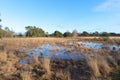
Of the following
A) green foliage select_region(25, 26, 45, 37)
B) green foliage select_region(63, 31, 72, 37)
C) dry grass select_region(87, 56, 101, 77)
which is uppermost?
green foliage select_region(25, 26, 45, 37)

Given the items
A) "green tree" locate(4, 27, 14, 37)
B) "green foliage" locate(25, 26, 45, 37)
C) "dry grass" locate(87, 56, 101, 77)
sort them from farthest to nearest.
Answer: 1. "green foliage" locate(25, 26, 45, 37)
2. "green tree" locate(4, 27, 14, 37)
3. "dry grass" locate(87, 56, 101, 77)

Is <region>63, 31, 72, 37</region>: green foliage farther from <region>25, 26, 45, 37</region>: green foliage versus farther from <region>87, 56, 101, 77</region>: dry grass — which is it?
<region>87, 56, 101, 77</region>: dry grass

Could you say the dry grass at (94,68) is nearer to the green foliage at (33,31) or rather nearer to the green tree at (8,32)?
the green tree at (8,32)

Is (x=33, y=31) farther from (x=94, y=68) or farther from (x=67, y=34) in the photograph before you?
(x=94, y=68)

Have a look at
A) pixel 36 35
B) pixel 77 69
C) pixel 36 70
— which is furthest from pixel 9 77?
pixel 36 35

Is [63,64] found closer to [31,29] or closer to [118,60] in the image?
[118,60]

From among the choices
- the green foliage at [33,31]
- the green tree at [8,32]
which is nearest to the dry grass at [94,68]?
the green tree at [8,32]

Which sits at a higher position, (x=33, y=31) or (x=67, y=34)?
(x=33, y=31)

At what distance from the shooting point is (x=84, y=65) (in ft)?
36.4

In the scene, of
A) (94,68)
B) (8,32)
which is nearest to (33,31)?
(8,32)

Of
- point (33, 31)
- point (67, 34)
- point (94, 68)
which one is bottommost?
point (94, 68)

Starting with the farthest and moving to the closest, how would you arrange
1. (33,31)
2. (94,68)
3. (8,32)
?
(33,31) → (8,32) → (94,68)

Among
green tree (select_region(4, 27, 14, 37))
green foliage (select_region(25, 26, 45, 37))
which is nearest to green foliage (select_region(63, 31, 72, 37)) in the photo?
green foliage (select_region(25, 26, 45, 37))

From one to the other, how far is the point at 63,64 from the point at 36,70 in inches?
86.1
